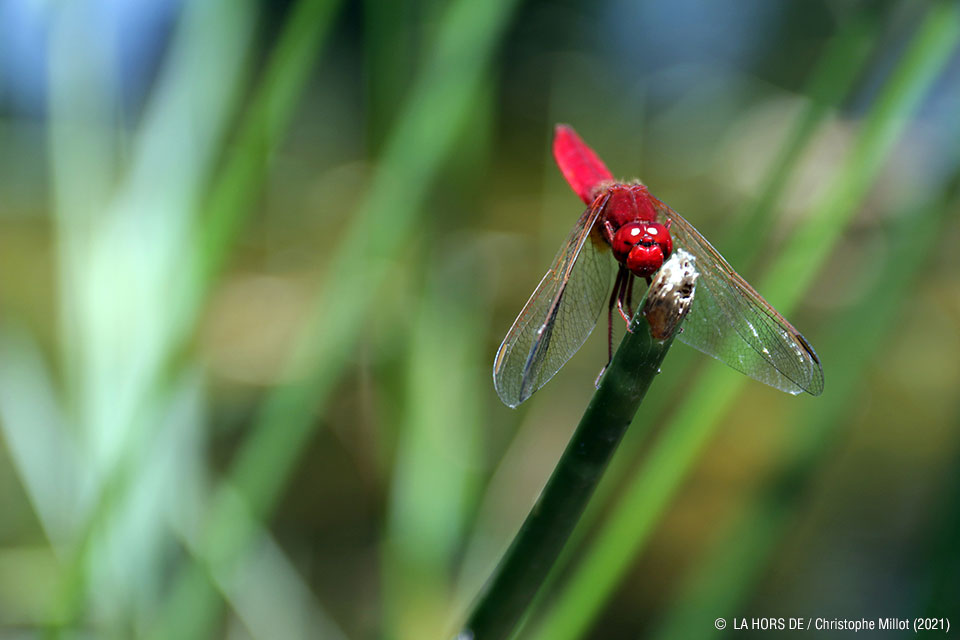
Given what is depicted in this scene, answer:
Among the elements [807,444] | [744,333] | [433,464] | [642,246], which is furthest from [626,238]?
[433,464]

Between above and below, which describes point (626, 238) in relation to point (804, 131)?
below

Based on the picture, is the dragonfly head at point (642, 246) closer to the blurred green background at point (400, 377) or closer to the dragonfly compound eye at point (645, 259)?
the dragonfly compound eye at point (645, 259)

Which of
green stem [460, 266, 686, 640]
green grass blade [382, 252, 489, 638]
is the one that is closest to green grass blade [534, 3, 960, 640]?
green stem [460, 266, 686, 640]

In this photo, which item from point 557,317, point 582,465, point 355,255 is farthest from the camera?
point 355,255

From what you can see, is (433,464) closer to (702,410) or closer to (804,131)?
(702,410)

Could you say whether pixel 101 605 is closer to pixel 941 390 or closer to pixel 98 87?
pixel 98 87

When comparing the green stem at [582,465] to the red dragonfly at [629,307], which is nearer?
the green stem at [582,465]

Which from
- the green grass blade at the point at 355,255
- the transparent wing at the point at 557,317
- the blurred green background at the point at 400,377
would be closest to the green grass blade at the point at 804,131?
the blurred green background at the point at 400,377

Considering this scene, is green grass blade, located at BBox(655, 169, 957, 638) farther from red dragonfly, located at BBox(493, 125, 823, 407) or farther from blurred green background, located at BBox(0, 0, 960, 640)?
red dragonfly, located at BBox(493, 125, 823, 407)
